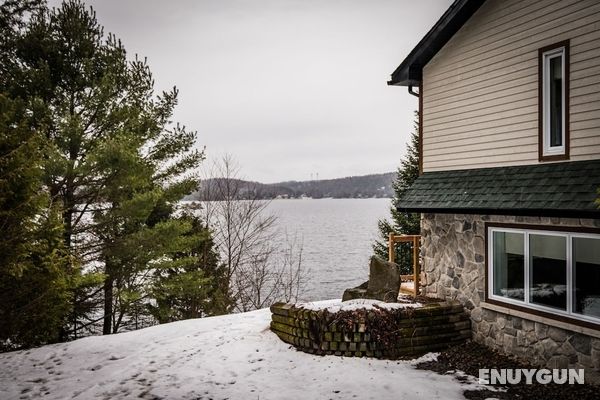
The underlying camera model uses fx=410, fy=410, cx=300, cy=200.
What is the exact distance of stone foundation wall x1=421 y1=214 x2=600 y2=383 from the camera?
620 centimetres

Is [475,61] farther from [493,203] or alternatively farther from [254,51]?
[254,51]

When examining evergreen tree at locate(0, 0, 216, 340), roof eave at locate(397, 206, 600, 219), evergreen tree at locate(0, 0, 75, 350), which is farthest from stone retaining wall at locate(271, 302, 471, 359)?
evergreen tree at locate(0, 0, 216, 340)

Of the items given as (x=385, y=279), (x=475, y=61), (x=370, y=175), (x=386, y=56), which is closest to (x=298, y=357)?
(x=385, y=279)

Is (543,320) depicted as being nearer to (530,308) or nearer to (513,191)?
(530,308)

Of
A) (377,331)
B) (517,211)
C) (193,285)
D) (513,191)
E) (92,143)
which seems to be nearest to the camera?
(517,211)

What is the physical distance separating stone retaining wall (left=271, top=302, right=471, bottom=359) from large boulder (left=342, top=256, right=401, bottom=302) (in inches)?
28.7

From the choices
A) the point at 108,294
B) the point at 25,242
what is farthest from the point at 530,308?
the point at 108,294

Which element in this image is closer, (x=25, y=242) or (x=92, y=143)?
(x=25, y=242)

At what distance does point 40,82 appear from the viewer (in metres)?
11.0

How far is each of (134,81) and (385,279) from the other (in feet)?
33.2

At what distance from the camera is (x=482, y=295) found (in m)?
7.88

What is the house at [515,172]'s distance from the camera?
20.4 feet

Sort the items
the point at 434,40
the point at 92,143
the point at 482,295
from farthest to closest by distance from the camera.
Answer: the point at 92,143
the point at 434,40
the point at 482,295

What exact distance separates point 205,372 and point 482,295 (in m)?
5.27
